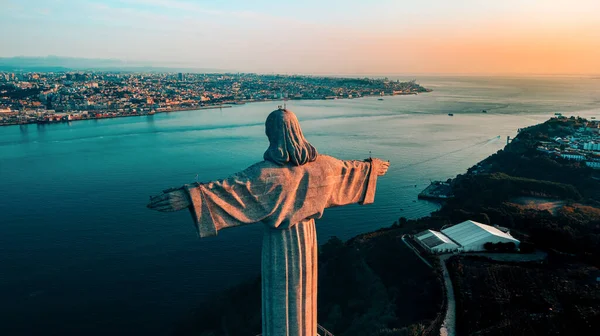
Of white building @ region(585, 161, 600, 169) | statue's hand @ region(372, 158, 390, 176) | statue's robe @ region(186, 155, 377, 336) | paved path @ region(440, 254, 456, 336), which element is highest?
statue's hand @ region(372, 158, 390, 176)

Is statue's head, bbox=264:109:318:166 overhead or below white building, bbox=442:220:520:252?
overhead

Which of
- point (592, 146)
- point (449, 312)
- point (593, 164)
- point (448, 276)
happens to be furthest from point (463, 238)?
point (592, 146)

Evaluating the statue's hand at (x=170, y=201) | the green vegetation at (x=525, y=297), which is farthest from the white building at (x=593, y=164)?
the statue's hand at (x=170, y=201)

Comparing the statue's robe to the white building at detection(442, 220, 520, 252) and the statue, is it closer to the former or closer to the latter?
the statue

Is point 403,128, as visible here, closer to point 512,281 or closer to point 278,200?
point 512,281

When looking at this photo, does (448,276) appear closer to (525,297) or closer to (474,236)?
(525,297)

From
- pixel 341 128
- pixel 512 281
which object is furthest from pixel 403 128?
pixel 512 281

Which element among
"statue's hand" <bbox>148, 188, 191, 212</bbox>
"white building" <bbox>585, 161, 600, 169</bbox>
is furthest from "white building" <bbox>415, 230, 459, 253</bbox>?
"white building" <bbox>585, 161, 600, 169</bbox>
